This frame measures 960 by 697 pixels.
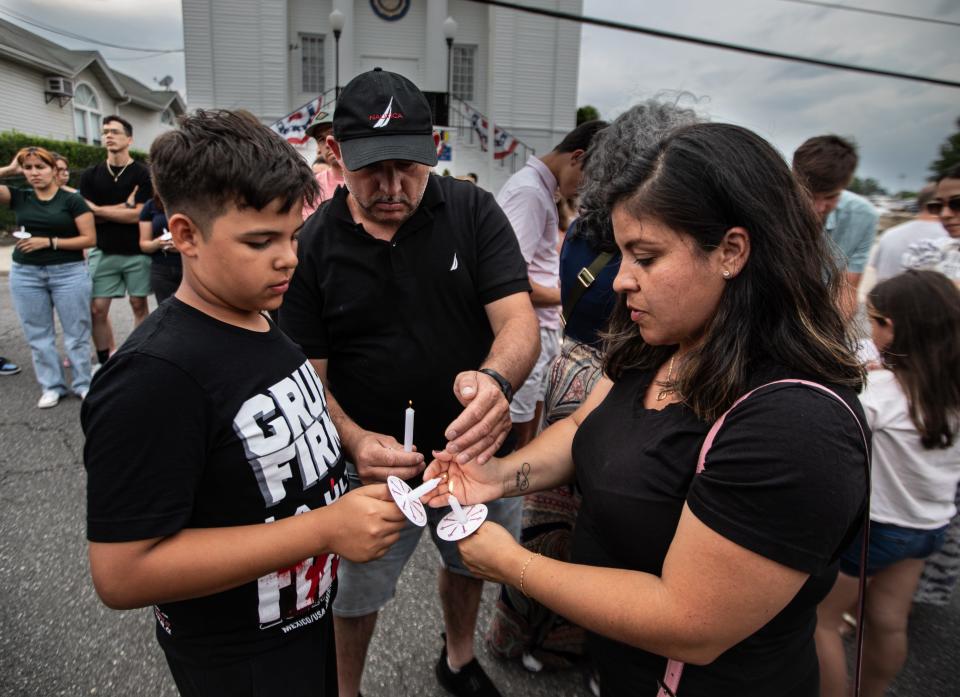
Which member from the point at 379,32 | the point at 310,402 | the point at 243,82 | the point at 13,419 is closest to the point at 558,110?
the point at 379,32

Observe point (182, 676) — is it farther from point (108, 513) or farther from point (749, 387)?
point (749, 387)

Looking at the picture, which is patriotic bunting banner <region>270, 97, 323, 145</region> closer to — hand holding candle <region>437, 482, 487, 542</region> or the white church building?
the white church building

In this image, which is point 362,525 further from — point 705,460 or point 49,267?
point 49,267

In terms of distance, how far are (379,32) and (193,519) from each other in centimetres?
2347

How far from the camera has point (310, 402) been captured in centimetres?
146

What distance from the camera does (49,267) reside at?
16.3ft

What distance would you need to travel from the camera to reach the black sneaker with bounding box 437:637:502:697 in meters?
2.31

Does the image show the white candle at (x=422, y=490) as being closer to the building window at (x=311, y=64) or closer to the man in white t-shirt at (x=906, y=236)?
the man in white t-shirt at (x=906, y=236)

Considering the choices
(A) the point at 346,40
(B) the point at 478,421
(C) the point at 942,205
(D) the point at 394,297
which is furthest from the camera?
(A) the point at 346,40

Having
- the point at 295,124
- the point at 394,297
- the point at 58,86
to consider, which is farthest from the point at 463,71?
the point at 394,297

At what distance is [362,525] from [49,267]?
5.13 meters

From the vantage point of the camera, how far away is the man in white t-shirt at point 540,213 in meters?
3.28

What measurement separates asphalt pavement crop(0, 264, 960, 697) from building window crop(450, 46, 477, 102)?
856 inches

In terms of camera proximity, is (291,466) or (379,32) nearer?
(291,466)
